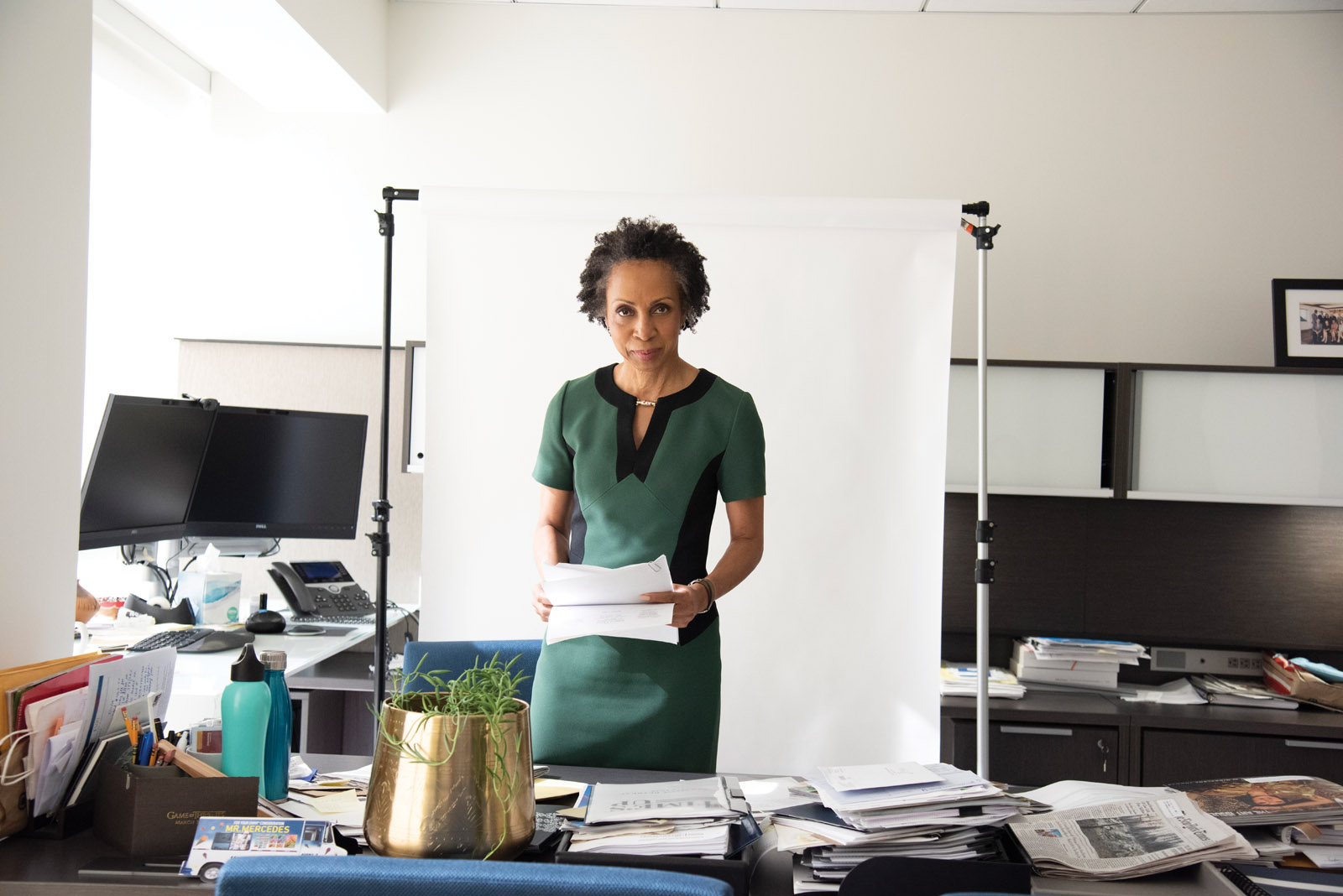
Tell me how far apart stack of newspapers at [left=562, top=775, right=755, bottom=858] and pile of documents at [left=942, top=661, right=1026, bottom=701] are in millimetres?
1740

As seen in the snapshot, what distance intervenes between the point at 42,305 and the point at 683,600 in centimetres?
131

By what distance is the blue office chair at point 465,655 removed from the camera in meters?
2.27

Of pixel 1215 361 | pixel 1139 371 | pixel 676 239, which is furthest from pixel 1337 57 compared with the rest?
pixel 676 239

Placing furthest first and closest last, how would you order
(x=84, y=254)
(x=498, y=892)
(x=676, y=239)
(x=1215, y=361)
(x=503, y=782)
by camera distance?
(x=1215, y=361) < (x=676, y=239) < (x=84, y=254) < (x=503, y=782) < (x=498, y=892)

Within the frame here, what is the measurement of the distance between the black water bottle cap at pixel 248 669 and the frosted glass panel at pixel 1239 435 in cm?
266

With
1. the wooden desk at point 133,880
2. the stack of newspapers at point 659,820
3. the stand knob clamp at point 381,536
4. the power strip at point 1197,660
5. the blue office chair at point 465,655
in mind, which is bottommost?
the power strip at point 1197,660

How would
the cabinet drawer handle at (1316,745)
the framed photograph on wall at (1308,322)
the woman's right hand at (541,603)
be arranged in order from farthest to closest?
the framed photograph on wall at (1308,322)
the cabinet drawer handle at (1316,745)
the woman's right hand at (541,603)

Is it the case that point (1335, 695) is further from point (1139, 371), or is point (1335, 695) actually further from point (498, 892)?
point (498, 892)

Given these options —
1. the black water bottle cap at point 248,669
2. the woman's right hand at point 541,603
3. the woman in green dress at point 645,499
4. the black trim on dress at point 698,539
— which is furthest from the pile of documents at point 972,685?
the black water bottle cap at point 248,669

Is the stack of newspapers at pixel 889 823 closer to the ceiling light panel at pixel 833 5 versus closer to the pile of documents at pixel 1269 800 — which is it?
the pile of documents at pixel 1269 800

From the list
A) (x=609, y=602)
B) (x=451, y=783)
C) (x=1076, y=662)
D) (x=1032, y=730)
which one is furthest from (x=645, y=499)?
(x=1076, y=662)

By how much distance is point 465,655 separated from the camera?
91.3 inches

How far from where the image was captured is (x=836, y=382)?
8.82 ft

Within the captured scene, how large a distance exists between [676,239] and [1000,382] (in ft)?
4.11
